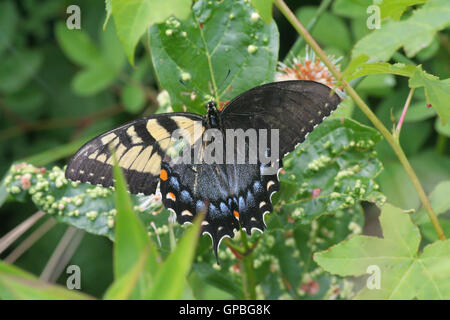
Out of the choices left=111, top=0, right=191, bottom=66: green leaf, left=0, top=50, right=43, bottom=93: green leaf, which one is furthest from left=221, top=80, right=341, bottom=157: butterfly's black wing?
left=0, top=50, right=43, bottom=93: green leaf

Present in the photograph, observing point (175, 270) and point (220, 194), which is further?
point (220, 194)

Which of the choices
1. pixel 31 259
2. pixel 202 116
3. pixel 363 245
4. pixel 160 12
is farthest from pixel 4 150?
pixel 363 245

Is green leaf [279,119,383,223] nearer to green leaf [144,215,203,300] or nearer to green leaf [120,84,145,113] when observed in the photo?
green leaf [144,215,203,300]

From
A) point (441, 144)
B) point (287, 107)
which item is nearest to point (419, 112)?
point (441, 144)

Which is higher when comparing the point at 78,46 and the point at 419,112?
the point at 78,46

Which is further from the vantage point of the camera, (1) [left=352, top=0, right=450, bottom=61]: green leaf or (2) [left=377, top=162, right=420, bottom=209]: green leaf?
(2) [left=377, top=162, right=420, bottom=209]: green leaf

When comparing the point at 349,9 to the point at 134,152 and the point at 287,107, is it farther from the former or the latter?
the point at 134,152
